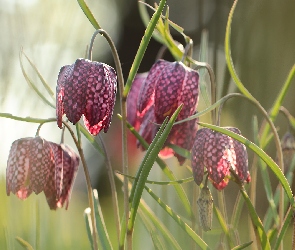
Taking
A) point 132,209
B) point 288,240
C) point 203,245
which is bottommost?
point 288,240

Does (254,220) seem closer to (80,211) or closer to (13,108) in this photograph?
(13,108)

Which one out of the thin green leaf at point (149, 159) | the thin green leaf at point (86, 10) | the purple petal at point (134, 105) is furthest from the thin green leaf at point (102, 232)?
the thin green leaf at point (86, 10)

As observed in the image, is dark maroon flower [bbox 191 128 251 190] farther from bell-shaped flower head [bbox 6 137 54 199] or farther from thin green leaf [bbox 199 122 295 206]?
bell-shaped flower head [bbox 6 137 54 199]

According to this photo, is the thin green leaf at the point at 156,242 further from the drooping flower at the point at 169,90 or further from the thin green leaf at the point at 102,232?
the drooping flower at the point at 169,90

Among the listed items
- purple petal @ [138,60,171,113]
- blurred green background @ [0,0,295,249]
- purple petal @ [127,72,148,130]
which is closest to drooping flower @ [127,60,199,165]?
purple petal @ [138,60,171,113]

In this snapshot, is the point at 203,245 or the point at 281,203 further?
the point at 281,203

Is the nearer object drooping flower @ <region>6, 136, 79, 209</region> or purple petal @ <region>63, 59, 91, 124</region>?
purple petal @ <region>63, 59, 91, 124</region>

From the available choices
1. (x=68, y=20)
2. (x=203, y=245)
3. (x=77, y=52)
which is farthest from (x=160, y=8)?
(x=77, y=52)

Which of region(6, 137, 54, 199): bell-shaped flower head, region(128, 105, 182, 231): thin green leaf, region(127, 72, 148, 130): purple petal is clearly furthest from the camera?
region(127, 72, 148, 130): purple petal
